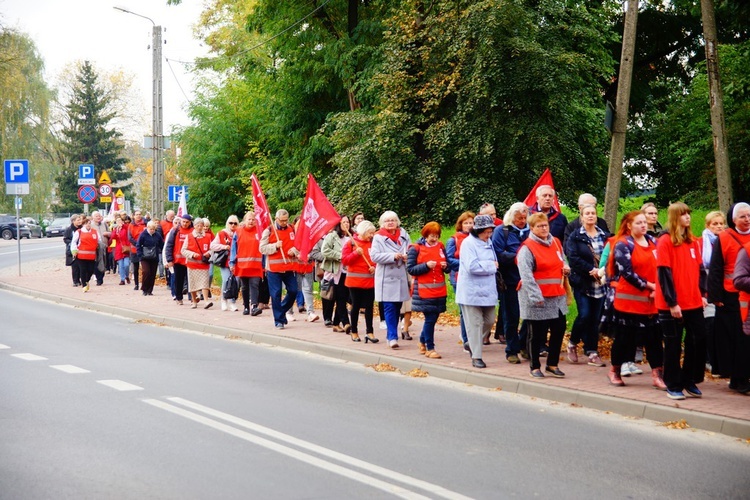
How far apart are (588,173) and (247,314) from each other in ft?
32.4

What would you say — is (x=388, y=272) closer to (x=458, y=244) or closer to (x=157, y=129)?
(x=458, y=244)

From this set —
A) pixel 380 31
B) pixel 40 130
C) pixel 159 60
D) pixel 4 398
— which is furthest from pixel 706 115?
pixel 40 130

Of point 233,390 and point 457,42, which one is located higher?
point 457,42

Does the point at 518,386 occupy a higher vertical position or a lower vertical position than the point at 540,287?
lower

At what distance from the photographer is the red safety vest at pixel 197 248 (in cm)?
1877

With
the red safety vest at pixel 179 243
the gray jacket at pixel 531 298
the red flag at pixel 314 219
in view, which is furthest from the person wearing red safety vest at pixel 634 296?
the red safety vest at pixel 179 243

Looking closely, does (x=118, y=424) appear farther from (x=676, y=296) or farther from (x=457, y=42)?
(x=457, y=42)

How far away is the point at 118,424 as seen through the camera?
7.80 meters

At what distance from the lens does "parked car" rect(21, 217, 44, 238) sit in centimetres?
6925

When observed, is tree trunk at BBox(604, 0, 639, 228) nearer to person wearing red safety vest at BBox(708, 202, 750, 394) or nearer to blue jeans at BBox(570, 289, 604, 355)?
blue jeans at BBox(570, 289, 604, 355)

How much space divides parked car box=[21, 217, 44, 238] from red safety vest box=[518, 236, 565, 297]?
64498 mm

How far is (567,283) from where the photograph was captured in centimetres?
1103

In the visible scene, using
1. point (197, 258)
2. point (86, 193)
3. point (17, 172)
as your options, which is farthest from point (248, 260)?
point (86, 193)

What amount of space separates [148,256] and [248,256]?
20.9 ft
